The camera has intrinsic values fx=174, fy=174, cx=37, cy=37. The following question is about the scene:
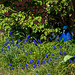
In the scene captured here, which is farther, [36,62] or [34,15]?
[34,15]

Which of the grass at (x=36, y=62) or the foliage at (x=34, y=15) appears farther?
the foliage at (x=34, y=15)

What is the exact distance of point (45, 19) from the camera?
504 centimetres

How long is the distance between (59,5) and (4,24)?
5.49 feet

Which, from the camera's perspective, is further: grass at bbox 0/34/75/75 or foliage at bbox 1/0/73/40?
foliage at bbox 1/0/73/40

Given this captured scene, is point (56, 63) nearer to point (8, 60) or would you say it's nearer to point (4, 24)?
point (8, 60)

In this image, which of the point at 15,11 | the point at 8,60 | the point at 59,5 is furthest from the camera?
the point at 15,11

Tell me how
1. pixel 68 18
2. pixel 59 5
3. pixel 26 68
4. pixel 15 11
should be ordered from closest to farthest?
pixel 26 68
pixel 59 5
pixel 15 11
pixel 68 18

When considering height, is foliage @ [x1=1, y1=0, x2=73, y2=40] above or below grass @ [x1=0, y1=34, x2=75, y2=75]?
above

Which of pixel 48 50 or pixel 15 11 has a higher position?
pixel 15 11

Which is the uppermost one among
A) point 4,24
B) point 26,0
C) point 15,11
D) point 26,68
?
point 26,0

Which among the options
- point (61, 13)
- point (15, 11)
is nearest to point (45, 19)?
point (61, 13)

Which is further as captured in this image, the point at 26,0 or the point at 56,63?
the point at 26,0

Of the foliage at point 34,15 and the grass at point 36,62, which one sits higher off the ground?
the foliage at point 34,15

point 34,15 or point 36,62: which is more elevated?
point 34,15
